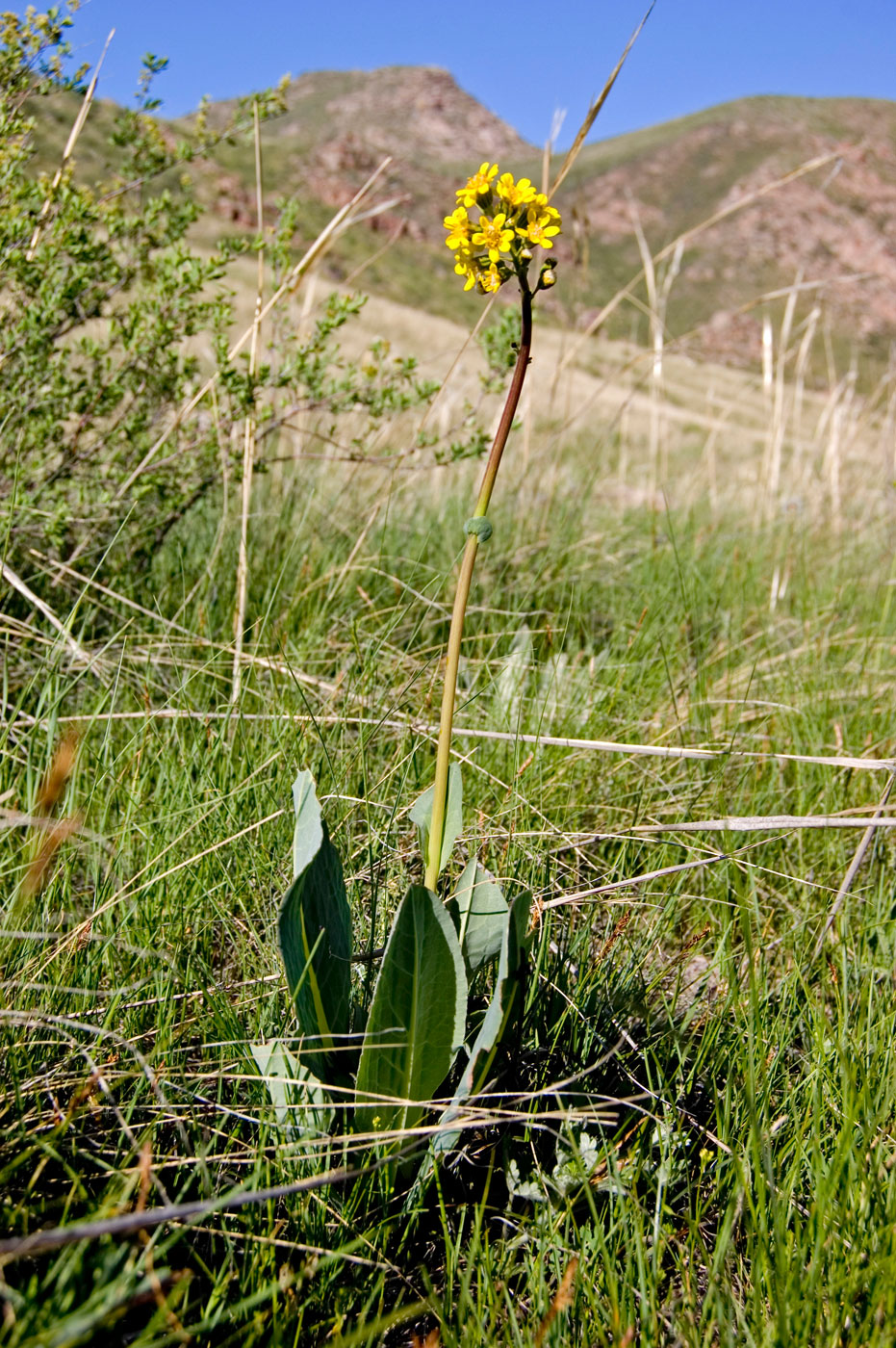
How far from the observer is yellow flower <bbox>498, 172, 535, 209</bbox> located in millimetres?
839

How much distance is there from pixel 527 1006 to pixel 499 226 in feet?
2.75

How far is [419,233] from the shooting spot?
46969 mm

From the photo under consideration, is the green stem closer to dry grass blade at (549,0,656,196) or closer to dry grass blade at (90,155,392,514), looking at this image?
dry grass blade at (549,0,656,196)

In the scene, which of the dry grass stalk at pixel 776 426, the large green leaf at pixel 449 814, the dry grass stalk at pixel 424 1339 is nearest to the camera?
the dry grass stalk at pixel 424 1339

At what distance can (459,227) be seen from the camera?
861 mm

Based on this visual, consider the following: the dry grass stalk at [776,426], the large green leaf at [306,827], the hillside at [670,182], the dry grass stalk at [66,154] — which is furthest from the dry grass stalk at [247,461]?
the hillside at [670,182]

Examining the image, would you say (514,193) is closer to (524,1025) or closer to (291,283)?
(524,1025)

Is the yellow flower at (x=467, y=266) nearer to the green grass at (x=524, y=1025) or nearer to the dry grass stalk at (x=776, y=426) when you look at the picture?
the green grass at (x=524, y=1025)

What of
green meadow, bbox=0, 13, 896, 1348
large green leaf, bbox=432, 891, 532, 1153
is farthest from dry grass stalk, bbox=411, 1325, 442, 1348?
large green leaf, bbox=432, 891, 532, 1153

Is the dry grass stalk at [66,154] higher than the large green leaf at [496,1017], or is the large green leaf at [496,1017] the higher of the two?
the dry grass stalk at [66,154]

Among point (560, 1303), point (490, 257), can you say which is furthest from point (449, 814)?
point (490, 257)

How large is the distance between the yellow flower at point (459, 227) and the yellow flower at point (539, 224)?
52 mm

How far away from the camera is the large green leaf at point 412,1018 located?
2.77ft

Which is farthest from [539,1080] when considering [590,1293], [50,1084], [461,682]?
[461,682]
